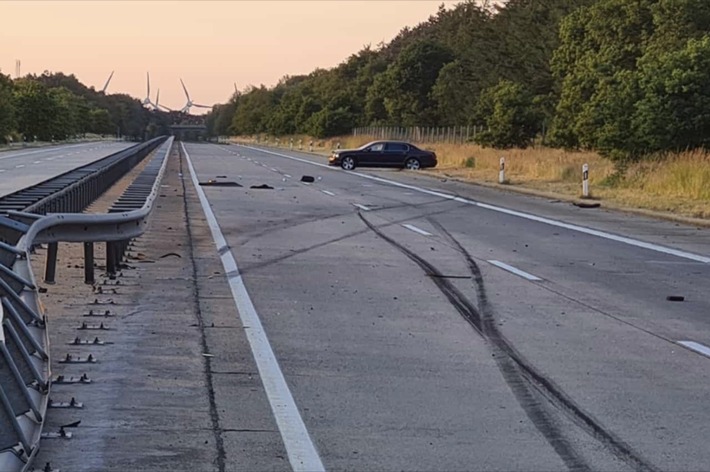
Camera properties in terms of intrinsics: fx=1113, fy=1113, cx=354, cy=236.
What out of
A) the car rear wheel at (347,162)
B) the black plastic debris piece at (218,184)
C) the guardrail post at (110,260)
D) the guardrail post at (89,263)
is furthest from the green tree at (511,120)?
the guardrail post at (89,263)

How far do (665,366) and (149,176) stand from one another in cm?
1659

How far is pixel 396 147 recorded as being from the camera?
53.4 meters

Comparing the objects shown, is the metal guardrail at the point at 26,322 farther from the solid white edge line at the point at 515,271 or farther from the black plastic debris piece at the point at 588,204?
the black plastic debris piece at the point at 588,204

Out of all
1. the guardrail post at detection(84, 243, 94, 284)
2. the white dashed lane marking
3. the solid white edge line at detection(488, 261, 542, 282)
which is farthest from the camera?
the white dashed lane marking

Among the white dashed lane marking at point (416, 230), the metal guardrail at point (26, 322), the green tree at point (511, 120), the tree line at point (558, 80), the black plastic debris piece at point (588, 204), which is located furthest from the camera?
the green tree at point (511, 120)

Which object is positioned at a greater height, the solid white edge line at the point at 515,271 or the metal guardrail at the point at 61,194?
the metal guardrail at the point at 61,194

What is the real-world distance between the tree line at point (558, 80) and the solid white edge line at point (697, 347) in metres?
24.8

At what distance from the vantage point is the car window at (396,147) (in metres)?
53.1

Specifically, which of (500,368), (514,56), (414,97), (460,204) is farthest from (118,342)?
(414,97)

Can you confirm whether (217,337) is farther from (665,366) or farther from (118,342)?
(665,366)

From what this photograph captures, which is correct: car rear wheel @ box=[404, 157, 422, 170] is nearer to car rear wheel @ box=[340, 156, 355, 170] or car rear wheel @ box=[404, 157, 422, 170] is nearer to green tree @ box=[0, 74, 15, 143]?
car rear wheel @ box=[340, 156, 355, 170]

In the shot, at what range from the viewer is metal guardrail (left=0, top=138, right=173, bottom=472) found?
18.6ft

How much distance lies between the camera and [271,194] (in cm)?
3142

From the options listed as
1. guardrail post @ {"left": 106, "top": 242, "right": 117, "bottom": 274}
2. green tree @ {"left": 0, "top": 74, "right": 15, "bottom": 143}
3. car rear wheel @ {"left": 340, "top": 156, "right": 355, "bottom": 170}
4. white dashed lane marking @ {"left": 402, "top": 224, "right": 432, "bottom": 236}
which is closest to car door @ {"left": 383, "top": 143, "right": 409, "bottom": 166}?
car rear wheel @ {"left": 340, "top": 156, "right": 355, "bottom": 170}
